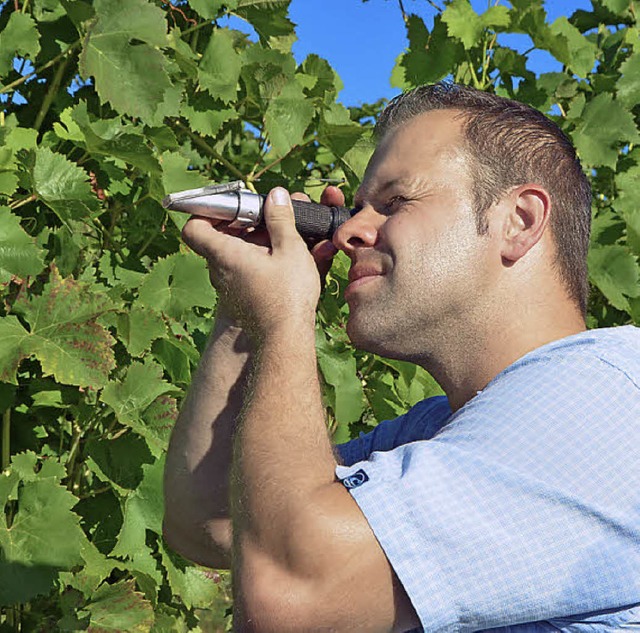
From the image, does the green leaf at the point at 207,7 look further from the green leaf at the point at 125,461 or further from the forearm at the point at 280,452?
the forearm at the point at 280,452

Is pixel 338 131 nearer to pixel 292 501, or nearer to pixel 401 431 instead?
pixel 401 431

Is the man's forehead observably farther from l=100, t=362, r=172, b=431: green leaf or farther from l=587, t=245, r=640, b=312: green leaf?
l=587, t=245, r=640, b=312: green leaf

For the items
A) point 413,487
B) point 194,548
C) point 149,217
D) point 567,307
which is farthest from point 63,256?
point 413,487

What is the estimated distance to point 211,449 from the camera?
162 centimetres

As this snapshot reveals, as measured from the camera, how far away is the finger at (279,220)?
4.30 feet

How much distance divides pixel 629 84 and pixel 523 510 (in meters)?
2.35

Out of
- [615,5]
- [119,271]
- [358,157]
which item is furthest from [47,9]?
[615,5]

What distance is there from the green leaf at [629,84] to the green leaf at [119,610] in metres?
2.07

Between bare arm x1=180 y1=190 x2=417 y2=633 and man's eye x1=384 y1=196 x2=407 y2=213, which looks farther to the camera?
man's eye x1=384 y1=196 x2=407 y2=213

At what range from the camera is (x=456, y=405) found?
4.72 ft

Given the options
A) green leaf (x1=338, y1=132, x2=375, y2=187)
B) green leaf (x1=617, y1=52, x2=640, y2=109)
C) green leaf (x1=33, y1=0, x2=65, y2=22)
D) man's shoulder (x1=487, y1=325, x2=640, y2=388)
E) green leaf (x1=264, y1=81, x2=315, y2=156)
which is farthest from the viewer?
green leaf (x1=617, y1=52, x2=640, y2=109)

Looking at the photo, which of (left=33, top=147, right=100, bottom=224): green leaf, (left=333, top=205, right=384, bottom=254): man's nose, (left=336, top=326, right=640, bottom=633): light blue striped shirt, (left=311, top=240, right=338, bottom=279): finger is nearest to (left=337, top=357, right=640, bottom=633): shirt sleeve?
(left=336, top=326, right=640, bottom=633): light blue striped shirt

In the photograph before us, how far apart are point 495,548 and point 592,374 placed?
25cm

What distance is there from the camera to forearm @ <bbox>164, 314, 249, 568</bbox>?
162cm
